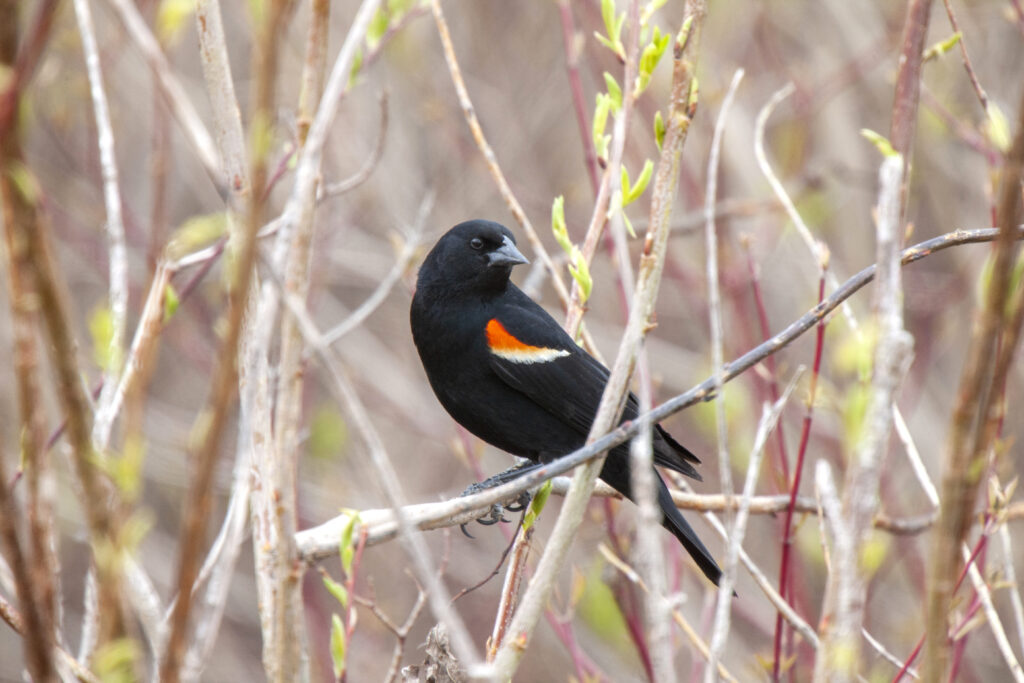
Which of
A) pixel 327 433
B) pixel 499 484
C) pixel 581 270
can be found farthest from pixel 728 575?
pixel 327 433

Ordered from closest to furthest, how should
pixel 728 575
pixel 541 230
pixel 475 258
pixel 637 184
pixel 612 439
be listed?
1. pixel 728 575
2. pixel 612 439
3. pixel 637 184
4. pixel 475 258
5. pixel 541 230

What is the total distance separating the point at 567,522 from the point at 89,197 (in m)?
5.56

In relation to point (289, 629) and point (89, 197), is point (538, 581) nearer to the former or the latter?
point (289, 629)

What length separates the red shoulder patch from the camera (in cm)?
339

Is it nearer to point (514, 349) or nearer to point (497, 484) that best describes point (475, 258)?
point (514, 349)

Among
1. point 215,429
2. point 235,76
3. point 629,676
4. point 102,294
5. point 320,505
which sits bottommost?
point 629,676

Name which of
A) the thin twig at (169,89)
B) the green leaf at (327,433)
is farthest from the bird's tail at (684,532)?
the green leaf at (327,433)

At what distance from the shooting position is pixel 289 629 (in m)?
1.38

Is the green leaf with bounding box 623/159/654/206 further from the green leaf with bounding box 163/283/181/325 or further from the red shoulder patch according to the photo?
the red shoulder patch

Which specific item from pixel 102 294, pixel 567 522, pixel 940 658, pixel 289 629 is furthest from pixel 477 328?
pixel 102 294

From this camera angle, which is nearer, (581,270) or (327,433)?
(581,270)

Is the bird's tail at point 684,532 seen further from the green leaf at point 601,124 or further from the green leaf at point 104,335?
the green leaf at point 104,335

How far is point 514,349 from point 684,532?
894 millimetres

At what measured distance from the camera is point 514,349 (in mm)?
3412
